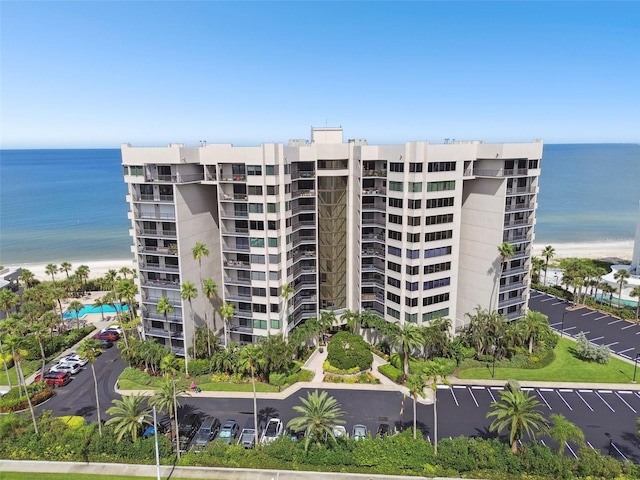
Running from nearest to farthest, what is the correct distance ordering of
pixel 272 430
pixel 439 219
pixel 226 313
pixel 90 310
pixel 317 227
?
pixel 272 430 < pixel 226 313 < pixel 439 219 < pixel 317 227 < pixel 90 310

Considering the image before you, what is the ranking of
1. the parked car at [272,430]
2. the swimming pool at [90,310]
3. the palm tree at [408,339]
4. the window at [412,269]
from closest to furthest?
the parked car at [272,430] < the palm tree at [408,339] < the window at [412,269] < the swimming pool at [90,310]

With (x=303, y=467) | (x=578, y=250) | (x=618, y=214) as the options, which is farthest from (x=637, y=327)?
(x=618, y=214)

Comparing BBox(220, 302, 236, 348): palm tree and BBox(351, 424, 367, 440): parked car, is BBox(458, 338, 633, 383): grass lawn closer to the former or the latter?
BBox(351, 424, 367, 440): parked car

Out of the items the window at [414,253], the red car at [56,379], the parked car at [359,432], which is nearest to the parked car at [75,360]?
the red car at [56,379]

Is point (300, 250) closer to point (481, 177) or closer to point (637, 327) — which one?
point (481, 177)

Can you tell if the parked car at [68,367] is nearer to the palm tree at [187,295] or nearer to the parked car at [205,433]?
the palm tree at [187,295]

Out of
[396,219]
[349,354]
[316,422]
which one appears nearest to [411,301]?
[349,354]

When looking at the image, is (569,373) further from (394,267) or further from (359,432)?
(359,432)
